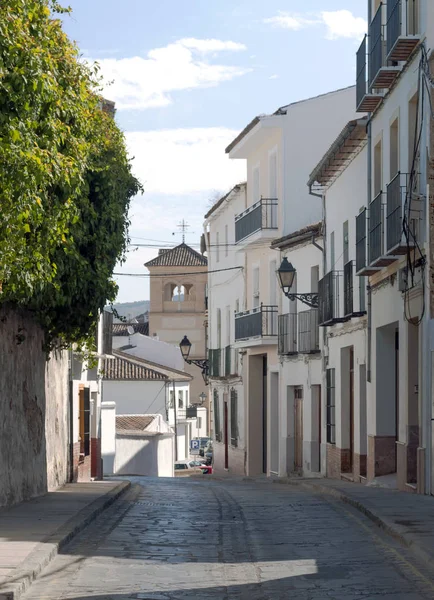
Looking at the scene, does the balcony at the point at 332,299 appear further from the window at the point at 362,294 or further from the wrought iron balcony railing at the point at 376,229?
the wrought iron balcony railing at the point at 376,229

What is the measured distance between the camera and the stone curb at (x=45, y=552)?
911cm

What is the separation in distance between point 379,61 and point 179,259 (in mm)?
69424

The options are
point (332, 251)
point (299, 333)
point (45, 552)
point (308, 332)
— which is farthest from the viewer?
point (299, 333)

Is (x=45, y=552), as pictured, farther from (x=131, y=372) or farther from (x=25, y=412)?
(x=131, y=372)

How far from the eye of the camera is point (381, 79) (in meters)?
20.7

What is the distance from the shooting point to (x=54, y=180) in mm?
12883

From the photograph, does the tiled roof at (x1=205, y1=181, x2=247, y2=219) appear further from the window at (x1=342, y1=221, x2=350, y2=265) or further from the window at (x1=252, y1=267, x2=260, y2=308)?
the window at (x1=342, y1=221, x2=350, y2=265)

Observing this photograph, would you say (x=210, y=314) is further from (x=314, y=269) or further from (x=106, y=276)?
(x=106, y=276)

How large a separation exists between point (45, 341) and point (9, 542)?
8.34 m

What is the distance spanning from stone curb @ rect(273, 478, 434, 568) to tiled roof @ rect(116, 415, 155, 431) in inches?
1146

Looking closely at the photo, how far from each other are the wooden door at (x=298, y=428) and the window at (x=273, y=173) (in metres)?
6.47

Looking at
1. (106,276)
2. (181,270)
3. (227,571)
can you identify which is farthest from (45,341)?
(181,270)

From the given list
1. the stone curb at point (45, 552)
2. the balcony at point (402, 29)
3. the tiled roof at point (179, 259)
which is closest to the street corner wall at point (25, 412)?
the stone curb at point (45, 552)

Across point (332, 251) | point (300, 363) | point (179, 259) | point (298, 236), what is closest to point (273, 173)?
point (298, 236)
